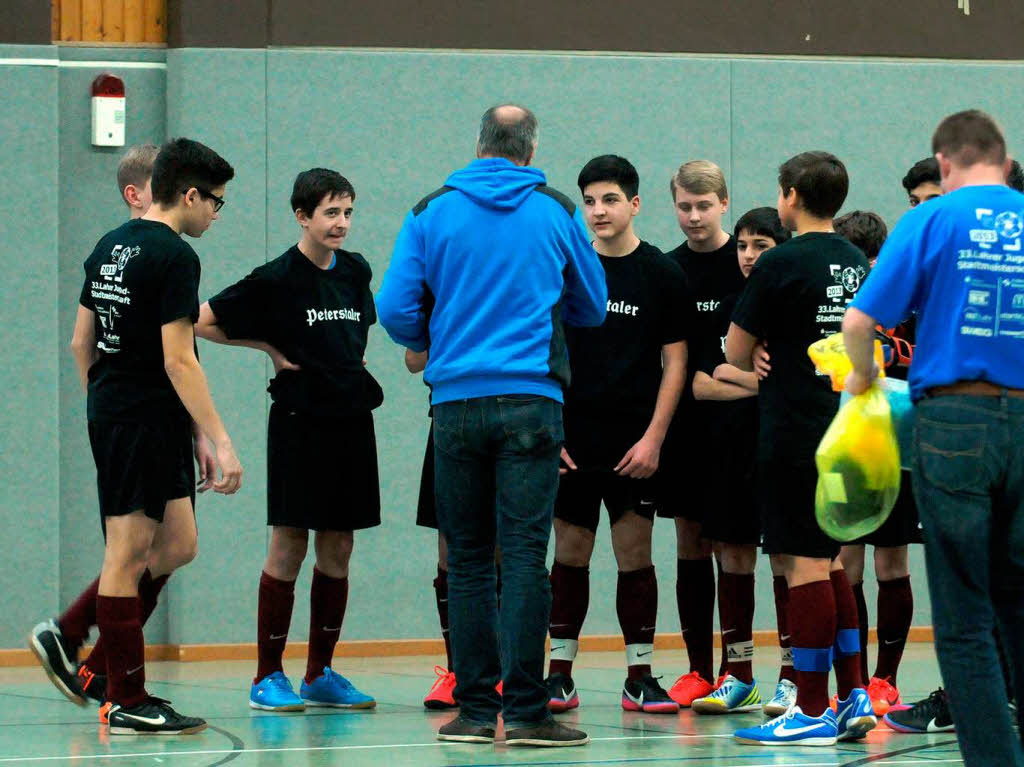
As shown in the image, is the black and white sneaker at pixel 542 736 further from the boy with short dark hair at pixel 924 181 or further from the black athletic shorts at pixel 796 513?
the boy with short dark hair at pixel 924 181

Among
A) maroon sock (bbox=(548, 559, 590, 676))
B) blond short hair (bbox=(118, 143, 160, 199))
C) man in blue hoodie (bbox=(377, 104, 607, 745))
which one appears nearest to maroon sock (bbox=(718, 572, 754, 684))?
maroon sock (bbox=(548, 559, 590, 676))

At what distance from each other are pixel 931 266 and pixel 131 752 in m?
2.79

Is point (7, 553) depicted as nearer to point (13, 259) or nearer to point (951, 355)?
point (13, 259)

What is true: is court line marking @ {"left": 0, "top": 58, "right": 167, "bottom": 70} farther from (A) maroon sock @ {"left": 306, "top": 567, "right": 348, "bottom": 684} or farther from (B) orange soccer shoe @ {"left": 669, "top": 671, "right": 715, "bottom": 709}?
(B) orange soccer shoe @ {"left": 669, "top": 671, "right": 715, "bottom": 709}

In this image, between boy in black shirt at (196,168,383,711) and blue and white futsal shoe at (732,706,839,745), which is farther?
boy in black shirt at (196,168,383,711)

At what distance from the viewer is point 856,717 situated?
5.11 metres

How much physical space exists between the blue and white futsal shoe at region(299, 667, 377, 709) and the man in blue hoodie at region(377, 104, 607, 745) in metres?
1.05

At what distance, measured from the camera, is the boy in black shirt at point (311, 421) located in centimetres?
591

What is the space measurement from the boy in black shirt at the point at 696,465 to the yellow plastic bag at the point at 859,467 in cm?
170

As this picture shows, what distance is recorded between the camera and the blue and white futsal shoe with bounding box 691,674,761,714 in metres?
5.77

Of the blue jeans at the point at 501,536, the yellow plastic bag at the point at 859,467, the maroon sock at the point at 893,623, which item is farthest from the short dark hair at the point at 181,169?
the maroon sock at the point at 893,623

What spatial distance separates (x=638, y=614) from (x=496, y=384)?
1.40m

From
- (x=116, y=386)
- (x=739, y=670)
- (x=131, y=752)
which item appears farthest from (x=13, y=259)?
(x=739, y=670)

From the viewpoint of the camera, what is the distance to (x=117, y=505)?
5195mm
